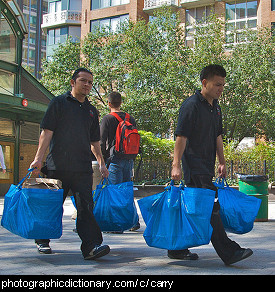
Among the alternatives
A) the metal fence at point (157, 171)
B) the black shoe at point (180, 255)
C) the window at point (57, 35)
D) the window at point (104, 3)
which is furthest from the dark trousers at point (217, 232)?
the window at point (57, 35)

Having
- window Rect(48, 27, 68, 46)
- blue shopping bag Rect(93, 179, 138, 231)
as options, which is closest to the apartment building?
window Rect(48, 27, 68, 46)

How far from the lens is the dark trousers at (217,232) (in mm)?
4852

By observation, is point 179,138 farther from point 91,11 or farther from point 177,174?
point 91,11

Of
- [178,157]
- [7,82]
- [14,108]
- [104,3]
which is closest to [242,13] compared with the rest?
[104,3]

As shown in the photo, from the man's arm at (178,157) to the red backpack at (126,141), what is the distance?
241 centimetres

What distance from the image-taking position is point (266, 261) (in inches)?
203

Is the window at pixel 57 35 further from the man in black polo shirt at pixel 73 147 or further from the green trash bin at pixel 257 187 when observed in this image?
the man in black polo shirt at pixel 73 147

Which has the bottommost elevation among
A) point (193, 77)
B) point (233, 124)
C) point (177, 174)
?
point (177, 174)

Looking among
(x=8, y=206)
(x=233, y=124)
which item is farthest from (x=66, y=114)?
(x=233, y=124)

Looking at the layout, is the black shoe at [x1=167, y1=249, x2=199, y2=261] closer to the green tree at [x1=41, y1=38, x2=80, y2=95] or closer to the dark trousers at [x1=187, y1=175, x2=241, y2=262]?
the dark trousers at [x1=187, y1=175, x2=241, y2=262]

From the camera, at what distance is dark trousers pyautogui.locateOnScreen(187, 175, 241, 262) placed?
15.9ft

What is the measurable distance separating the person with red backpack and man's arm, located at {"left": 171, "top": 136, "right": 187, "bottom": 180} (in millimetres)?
2411

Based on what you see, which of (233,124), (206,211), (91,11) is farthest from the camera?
(91,11)
